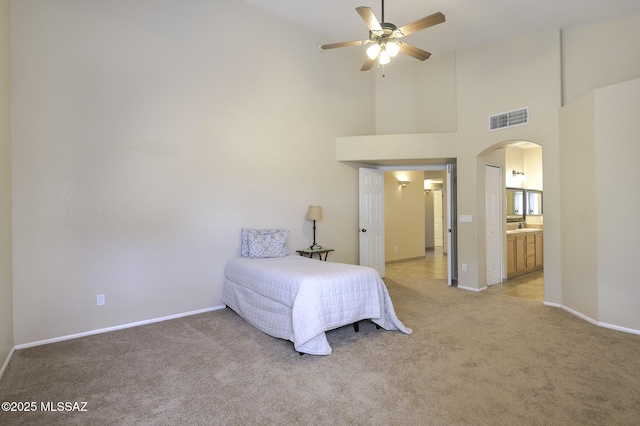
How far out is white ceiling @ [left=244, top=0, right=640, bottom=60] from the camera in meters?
4.38

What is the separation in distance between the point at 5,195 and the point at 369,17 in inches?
142

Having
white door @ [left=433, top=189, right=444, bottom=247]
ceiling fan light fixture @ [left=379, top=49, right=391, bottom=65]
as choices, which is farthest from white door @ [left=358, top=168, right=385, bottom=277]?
white door @ [left=433, top=189, right=444, bottom=247]

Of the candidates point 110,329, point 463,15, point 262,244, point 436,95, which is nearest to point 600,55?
point 463,15

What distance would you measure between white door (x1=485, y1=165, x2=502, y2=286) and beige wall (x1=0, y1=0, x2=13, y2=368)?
6318 millimetres

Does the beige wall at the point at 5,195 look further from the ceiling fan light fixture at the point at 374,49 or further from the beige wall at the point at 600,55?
the beige wall at the point at 600,55

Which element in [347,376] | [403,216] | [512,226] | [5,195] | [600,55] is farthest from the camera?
[403,216]

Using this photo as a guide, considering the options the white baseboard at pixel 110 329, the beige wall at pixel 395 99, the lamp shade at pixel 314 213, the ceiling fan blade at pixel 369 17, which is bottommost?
the white baseboard at pixel 110 329

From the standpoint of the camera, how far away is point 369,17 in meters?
3.16

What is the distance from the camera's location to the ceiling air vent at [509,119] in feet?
16.5

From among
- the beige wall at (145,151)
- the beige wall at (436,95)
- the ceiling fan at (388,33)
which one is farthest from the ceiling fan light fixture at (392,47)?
the beige wall at (436,95)

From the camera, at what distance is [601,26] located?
4.55m

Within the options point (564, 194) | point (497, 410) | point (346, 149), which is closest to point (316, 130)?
point (346, 149)

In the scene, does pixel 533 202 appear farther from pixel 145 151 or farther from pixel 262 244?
pixel 145 151

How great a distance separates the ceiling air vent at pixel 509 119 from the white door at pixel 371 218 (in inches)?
84.6
